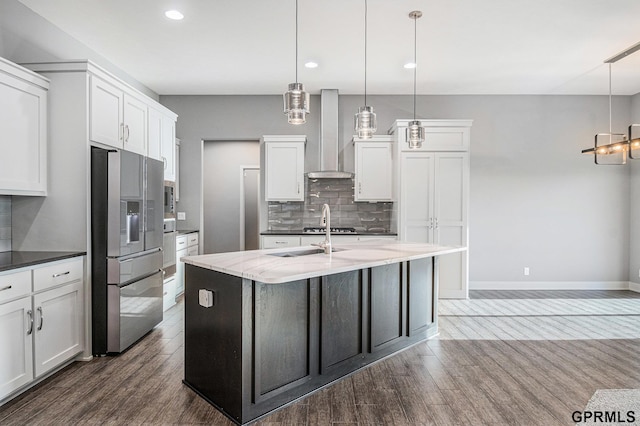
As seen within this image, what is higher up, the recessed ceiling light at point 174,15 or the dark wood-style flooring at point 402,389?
the recessed ceiling light at point 174,15

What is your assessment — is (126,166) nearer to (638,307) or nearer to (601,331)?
(601,331)

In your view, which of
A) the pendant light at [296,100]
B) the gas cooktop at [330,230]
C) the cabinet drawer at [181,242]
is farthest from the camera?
the gas cooktop at [330,230]

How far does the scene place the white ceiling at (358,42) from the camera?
335 centimetres

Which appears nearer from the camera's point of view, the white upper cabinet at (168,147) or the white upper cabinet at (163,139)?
the white upper cabinet at (163,139)

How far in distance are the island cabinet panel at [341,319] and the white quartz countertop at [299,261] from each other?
0.18m

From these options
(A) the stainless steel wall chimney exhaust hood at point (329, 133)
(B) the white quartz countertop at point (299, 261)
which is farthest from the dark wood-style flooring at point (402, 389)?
(A) the stainless steel wall chimney exhaust hood at point (329, 133)

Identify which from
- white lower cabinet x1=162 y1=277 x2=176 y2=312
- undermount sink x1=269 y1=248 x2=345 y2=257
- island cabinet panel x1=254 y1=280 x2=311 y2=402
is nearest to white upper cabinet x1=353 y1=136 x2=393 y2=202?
undermount sink x1=269 y1=248 x2=345 y2=257

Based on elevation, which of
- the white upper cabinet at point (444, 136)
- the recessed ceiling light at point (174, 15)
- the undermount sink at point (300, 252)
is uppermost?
the recessed ceiling light at point (174, 15)

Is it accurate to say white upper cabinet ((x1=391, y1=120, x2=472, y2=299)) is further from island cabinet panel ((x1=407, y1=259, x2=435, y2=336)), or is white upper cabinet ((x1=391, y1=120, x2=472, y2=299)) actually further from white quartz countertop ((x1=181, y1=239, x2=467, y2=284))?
white quartz countertop ((x1=181, y1=239, x2=467, y2=284))

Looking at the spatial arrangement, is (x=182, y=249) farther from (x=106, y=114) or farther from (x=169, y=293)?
(x=106, y=114)

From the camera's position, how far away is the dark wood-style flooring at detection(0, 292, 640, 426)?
89.4 inches

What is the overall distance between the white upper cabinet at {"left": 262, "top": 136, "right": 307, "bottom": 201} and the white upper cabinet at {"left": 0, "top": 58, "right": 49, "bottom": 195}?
2.86m

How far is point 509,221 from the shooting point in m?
5.91

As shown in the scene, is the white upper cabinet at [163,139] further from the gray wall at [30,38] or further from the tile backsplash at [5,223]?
the tile backsplash at [5,223]
